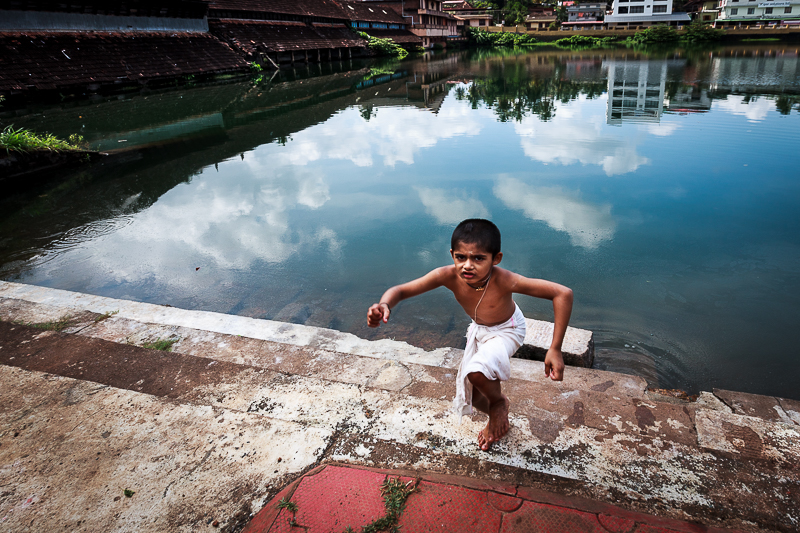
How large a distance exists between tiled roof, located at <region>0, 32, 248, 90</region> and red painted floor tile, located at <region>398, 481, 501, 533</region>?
1721 centimetres

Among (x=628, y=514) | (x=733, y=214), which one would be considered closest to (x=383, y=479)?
(x=628, y=514)

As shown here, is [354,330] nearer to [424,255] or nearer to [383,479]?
[424,255]

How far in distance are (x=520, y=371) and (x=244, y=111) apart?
1495 cm

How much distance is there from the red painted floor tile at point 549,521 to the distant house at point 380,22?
4129cm

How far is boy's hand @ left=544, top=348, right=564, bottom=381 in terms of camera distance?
6.15 ft

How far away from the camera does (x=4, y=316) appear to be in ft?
11.5

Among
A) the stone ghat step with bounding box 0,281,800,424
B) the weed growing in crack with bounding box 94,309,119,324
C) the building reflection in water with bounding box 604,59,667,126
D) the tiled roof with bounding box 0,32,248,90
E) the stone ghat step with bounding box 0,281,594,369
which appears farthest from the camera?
the tiled roof with bounding box 0,32,248,90

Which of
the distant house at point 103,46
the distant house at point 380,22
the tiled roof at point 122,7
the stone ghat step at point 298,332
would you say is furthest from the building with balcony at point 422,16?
the stone ghat step at point 298,332

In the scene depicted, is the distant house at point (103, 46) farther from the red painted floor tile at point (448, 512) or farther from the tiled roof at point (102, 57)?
the red painted floor tile at point (448, 512)

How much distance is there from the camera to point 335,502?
165cm

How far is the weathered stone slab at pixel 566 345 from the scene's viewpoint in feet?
10.3

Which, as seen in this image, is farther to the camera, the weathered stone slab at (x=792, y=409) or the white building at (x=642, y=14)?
the white building at (x=642, y=14)

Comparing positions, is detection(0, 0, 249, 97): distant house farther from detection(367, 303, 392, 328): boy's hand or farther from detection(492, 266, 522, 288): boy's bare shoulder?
detection(492, 266, 522, 288): boy's bare shoulder

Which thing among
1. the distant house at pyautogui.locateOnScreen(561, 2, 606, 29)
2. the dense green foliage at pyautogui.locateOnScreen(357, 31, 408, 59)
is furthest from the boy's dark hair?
the distant house at pyautogui.locateOnScreen(561, 2, 606, 29)
